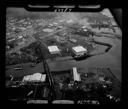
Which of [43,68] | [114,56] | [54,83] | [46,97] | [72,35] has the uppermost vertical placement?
[72,35]

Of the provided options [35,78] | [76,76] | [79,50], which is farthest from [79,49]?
[35,78]

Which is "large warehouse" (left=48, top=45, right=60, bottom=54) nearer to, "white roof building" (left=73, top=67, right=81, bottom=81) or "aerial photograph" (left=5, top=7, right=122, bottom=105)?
"aerial photograph" (left=5, top=7, right=122, bottom=105)

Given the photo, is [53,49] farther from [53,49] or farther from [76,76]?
[76,76]

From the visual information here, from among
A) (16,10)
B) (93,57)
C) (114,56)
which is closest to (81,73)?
(93,57)

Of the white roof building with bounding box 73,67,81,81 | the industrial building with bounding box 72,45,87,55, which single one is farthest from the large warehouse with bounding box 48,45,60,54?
the white roof building with bounding box 73,67,81,81

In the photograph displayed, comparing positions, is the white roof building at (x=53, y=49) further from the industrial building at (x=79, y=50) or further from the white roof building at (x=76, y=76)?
the white roof building at (x=76, y=76)

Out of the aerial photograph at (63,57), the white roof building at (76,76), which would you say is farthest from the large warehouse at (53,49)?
the white roof building at (76,76)
